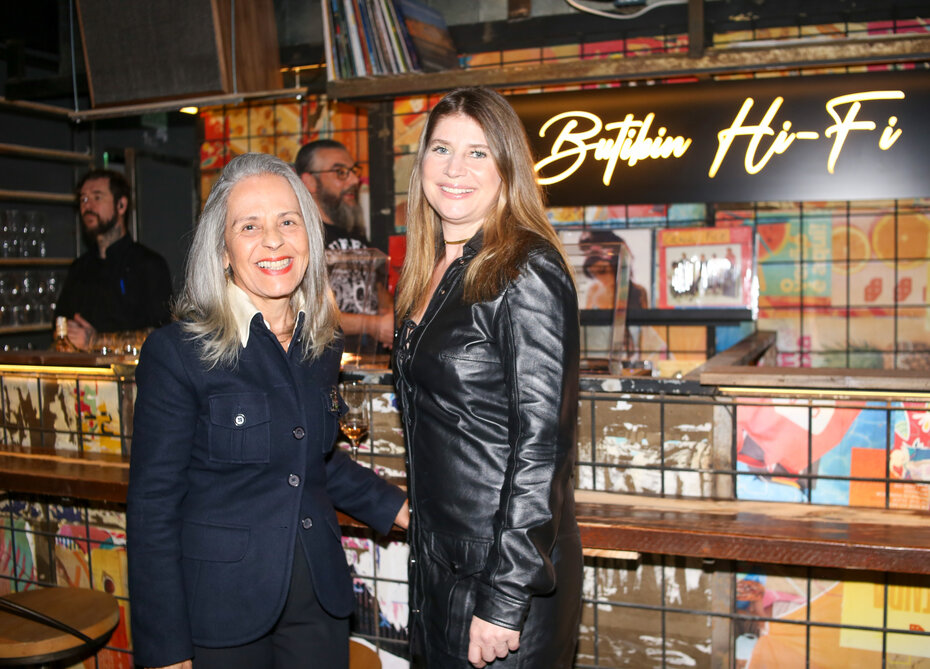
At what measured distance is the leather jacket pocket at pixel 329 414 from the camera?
1.79m

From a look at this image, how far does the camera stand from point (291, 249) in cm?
Result: 169

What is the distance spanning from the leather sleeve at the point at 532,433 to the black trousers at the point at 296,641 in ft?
1.40

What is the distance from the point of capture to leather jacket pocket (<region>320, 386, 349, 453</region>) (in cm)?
179

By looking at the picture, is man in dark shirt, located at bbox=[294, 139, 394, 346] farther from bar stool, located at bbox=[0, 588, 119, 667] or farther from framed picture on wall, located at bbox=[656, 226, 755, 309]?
bar stool, located at bbox=[0, 588, 119, 667]

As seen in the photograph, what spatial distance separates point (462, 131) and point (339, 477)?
34.4 inches

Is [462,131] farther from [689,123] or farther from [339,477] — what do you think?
[689,123]

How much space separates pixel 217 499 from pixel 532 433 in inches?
25.5

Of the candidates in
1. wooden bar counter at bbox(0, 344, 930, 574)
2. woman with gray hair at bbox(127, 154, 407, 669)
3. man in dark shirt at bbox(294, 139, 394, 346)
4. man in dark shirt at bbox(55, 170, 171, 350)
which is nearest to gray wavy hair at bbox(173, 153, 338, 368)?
woman with gray hair at bbox(127, 154, 407, 669)

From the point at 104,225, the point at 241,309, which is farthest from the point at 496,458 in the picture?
the point at 104,225

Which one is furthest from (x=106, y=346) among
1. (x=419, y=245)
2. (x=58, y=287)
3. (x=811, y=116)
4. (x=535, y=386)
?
(x=58, y=287)

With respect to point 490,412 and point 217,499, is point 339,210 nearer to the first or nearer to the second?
point 217,499

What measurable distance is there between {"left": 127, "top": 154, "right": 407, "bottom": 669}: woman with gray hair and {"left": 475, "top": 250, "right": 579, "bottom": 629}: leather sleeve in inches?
17.3

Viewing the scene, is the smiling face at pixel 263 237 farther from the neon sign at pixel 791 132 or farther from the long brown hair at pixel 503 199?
the neon sign at pixel 791 132

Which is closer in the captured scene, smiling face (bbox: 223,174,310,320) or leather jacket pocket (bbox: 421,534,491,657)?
leather jacket pocket (bbox: 421,534,491,657)
